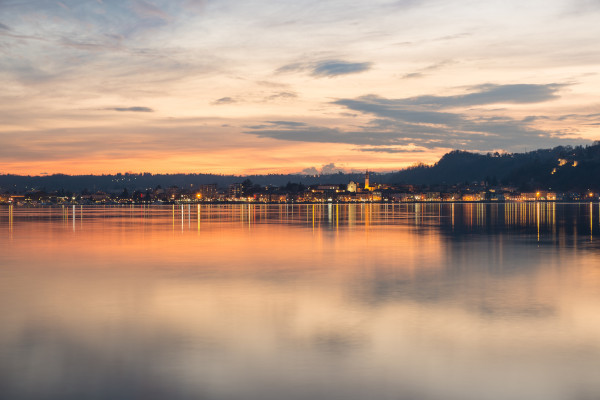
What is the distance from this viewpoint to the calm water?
26.8 feet

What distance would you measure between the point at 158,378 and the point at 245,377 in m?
1.23

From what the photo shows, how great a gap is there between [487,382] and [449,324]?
3741mm

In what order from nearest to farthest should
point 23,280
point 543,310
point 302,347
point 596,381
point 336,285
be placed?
point 596,381 < point 302,347 < point 543,310 < point 336,285 < point 23,280

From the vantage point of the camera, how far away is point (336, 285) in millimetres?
17406

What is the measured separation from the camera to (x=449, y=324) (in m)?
11.9

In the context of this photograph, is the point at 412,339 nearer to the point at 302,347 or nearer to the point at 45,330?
the point at 302,347

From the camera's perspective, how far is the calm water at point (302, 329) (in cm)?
818

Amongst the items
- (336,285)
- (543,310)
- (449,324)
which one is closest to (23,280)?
(336,285)

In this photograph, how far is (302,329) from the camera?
1148 cm

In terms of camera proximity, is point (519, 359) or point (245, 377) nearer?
point (245, 377)

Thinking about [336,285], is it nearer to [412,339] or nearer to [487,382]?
[412,339]

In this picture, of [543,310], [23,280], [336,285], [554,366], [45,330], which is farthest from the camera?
[23,280]

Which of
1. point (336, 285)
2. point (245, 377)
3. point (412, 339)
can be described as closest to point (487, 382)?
point (412, 339)

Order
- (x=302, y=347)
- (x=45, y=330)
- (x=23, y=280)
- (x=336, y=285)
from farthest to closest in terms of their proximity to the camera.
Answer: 1. (x=23, y=280)
2. (x=336, y=285)
3. (x=45, y=330)
4. (x=302, y=347)
